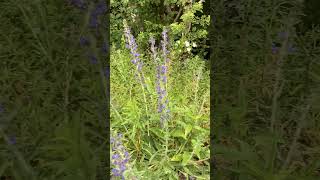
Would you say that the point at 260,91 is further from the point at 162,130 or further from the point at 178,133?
the point at 162,130

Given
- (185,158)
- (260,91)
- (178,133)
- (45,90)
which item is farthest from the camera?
(260,91)

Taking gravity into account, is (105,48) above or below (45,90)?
above

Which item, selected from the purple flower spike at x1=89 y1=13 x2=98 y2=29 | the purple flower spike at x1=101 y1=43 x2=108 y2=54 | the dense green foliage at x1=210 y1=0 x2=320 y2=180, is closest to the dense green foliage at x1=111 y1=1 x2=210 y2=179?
the dense green foliage at x1=210 y1=0 x2=320 y2=180

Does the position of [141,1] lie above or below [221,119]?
above

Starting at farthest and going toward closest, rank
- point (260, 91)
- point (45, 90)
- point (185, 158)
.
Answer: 1. point (260, 91)
2. point (45, 90)
3. point (185, 158)

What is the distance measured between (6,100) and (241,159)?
1522 mm

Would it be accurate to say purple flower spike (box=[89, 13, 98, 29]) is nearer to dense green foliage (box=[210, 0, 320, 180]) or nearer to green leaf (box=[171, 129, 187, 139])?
green leaf (box=[171, 129, 187, 139])

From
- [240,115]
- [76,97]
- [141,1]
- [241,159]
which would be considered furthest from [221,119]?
[141,1]

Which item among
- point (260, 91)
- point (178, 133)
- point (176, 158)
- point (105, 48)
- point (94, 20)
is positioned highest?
point (94, 20)

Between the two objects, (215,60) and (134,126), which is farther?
(215,60)

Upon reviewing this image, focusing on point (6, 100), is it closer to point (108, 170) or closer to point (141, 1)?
point (108, 170)

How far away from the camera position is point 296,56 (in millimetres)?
3219

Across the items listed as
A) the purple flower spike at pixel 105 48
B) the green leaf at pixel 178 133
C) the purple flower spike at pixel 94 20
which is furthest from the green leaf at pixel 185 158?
the purple flower spike at pixel 94 20

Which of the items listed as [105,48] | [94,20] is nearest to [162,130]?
[105,48]
